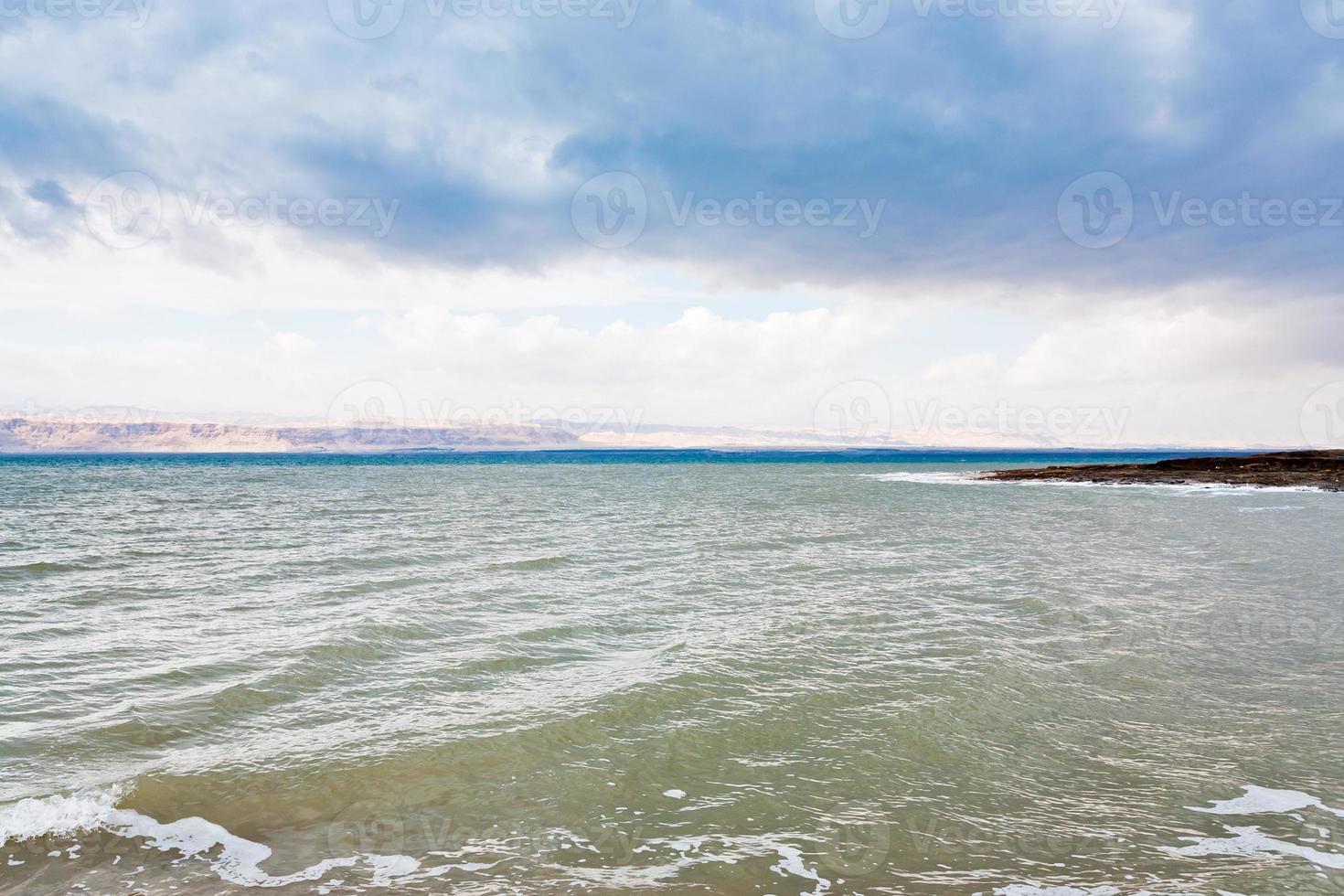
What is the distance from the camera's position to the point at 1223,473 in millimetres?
82812

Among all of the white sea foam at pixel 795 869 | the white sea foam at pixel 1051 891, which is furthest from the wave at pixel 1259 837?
the white sea foam at pixel 795 869

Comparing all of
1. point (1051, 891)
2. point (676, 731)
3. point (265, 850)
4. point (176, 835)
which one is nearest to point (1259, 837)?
point (1051, 891)

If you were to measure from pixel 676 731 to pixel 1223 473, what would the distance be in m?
97.4

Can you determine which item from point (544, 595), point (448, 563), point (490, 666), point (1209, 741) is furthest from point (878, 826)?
point (448, 563)

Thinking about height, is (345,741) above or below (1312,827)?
below

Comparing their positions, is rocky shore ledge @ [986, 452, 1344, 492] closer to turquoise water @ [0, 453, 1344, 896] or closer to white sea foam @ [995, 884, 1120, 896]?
turquoise water @ [0, 453, 1344, 896]

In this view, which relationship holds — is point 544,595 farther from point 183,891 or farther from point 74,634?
point 183,891

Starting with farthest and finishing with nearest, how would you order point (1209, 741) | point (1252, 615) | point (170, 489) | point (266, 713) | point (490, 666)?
1. point (170, 489)
2. point (1252, 615)
3. point (490, 666)
4. point (266, 713)
5. point (1209, 741)

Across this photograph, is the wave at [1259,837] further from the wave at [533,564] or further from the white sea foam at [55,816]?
Result: the wave at [533,564]

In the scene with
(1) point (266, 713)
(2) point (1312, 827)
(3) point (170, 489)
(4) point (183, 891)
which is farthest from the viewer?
(3) point (170, 489)

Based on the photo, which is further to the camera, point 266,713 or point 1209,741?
point 266,713

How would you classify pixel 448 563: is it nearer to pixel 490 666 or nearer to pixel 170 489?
pixel 490 666

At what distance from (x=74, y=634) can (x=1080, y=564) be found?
1079 inches

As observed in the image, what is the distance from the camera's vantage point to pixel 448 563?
80.9 ft
